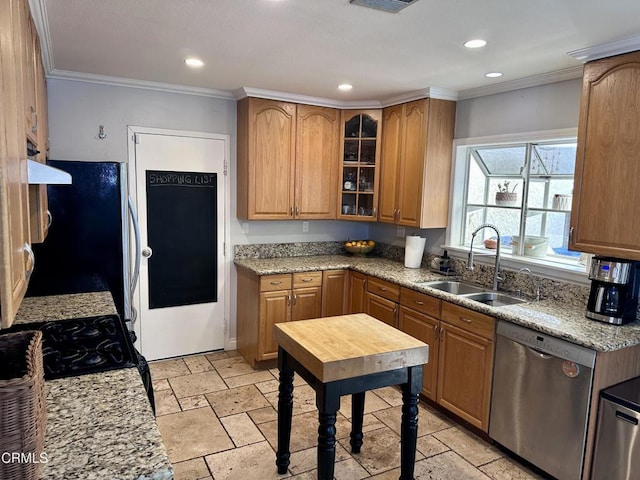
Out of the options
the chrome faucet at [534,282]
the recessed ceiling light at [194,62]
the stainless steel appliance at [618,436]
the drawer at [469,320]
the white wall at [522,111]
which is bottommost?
the stainless steel appliance at [618,436]

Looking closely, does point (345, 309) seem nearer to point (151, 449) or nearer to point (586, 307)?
point (586, 307)

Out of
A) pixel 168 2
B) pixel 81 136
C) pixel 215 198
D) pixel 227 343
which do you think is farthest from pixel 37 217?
pixel 227 343

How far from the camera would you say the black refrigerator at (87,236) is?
3018 mm

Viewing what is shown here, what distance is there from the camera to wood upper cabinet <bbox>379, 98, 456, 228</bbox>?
12.6 ft

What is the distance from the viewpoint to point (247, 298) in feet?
13.7

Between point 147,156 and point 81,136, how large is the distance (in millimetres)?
518

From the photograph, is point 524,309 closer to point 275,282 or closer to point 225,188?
point 275,282

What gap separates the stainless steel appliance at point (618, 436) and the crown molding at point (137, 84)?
3.66 metres

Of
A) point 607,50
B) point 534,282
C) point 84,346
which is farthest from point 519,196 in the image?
Result: point 84,346

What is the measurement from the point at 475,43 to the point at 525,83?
0.99m

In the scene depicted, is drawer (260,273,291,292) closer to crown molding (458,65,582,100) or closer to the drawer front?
the drawer front

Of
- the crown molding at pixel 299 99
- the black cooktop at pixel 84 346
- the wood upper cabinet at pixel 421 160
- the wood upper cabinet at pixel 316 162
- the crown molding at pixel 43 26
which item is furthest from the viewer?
the wood upper cabinet at pixel 316 162

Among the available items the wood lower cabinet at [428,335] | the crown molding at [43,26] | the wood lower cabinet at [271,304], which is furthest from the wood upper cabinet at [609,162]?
the crown molding at [43,26]

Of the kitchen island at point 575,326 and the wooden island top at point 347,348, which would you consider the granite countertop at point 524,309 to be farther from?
the wooden island top at point 347,348
